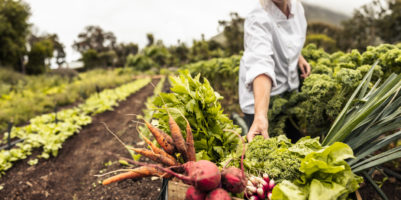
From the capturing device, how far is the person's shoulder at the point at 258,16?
1.77 meters

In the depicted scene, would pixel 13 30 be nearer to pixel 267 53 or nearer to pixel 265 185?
pixel 267 53

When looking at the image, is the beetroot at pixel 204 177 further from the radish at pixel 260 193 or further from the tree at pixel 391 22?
the tree at pixel 391 22

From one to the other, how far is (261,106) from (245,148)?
40 cm

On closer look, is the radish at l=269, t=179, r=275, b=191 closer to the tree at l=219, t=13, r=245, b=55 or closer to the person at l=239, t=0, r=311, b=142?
the person at l=239, t=0, r=311, b=142

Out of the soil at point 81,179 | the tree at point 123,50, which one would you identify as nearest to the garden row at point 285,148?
the soil at point 81,179

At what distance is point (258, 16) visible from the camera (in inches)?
70.2

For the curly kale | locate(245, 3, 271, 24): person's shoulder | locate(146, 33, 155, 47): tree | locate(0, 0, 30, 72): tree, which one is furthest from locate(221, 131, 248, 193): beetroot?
locate(146, 33, 155, 47): tree

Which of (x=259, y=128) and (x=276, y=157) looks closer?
(x=276, y=157)

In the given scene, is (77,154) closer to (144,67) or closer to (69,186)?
A: (69,186)

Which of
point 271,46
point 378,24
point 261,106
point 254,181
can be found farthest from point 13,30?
point 378,24

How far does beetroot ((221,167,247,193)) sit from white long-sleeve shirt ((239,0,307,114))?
2.67ft

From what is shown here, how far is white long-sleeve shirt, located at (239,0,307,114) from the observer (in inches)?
65.1

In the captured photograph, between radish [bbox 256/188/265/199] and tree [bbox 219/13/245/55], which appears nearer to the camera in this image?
radish [bbox 256/188/265/199]

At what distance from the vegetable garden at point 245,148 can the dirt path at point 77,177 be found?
0.04 feet
